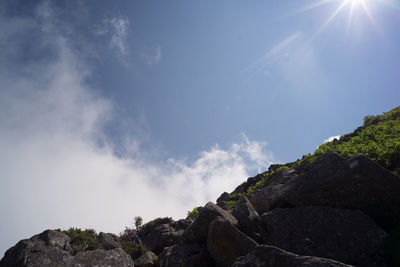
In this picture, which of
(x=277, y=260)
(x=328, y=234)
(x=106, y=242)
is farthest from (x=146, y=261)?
(x=328, y=234)

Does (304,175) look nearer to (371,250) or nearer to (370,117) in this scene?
(371,250)

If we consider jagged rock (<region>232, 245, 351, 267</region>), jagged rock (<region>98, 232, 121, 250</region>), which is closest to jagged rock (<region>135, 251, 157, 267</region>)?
jagged rock (<region>98, 232, 121, 250</region>)

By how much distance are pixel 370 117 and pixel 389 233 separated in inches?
1237

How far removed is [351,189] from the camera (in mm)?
8461

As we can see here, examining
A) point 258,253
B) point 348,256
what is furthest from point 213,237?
point 348,256

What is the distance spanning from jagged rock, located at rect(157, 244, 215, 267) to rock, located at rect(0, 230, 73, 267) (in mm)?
4334

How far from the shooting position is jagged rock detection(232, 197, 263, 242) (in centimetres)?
944

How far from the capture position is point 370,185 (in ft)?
26.9

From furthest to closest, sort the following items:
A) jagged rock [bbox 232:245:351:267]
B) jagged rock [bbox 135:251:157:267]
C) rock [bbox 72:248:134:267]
Result: jagged rock [bbox 135:251:157:267] < rock [bbox 72:248:134:267] < jagged rock [bbox 232:245:351:267]

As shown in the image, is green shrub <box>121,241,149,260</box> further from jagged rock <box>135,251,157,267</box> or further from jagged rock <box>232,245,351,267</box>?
jagged rock <box>232,245,351,267</box>

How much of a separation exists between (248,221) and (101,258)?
7013 millimetres

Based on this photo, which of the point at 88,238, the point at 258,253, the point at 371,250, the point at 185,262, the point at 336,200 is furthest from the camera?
the point at 88,238

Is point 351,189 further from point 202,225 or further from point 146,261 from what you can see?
point 146,261

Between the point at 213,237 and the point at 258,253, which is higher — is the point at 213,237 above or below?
above
